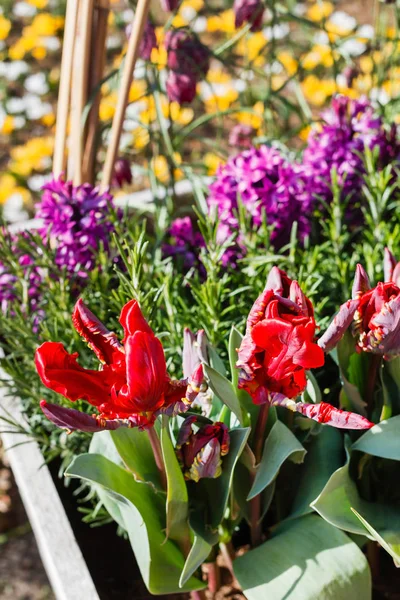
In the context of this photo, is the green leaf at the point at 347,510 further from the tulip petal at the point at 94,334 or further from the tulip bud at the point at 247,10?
the tulip bud at the point at 247,10

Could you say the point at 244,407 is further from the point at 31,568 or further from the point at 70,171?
the point at 31,568

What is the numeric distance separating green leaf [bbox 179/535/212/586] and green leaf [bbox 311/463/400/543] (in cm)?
11

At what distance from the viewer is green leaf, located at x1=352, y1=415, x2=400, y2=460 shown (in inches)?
27.8

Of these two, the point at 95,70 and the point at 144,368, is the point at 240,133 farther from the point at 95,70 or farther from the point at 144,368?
the point at 144,368

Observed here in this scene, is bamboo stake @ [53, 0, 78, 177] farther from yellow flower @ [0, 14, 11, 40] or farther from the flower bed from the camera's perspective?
yellow flower @ [0, 14, 11, 40]

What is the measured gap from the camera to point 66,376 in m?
0.57

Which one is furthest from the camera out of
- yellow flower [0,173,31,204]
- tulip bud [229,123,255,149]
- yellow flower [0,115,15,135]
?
yellow flower [0,115,15,135]

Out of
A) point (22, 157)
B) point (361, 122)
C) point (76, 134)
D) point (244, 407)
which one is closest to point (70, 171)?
point (76, 134)

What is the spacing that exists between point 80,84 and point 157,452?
0.61 meters

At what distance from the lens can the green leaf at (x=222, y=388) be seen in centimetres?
65

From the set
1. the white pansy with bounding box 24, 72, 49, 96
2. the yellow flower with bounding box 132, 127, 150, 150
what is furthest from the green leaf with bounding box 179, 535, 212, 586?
the white pansy with bounding box 24, 72, 49, 96

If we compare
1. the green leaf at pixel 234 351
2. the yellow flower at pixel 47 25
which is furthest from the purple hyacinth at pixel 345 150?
the yellow flower at pixel 47 25

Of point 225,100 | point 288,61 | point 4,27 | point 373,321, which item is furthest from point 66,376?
point 4,27

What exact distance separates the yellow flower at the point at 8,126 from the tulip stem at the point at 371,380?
6.56ft
